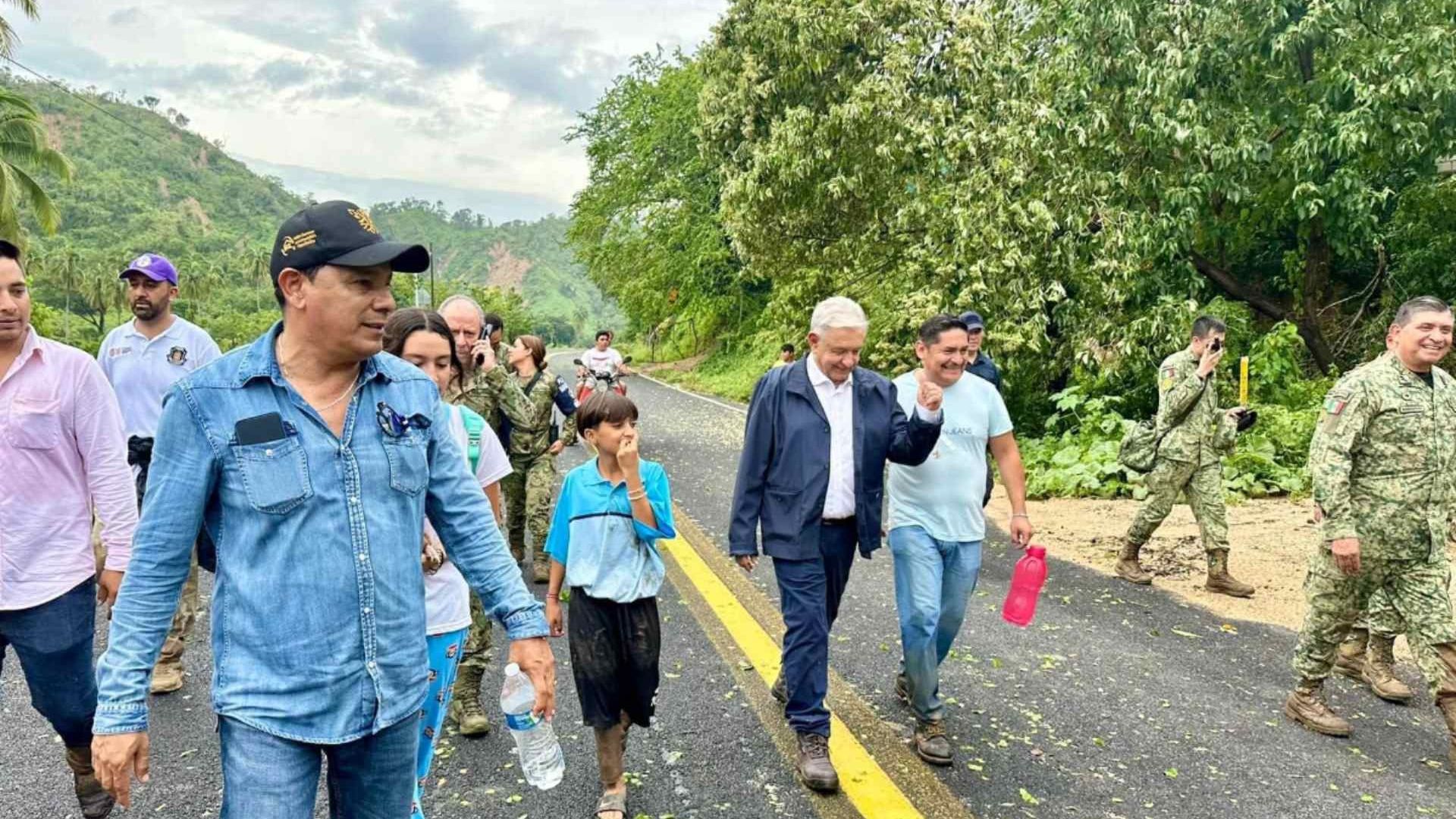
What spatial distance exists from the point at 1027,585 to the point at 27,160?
32586mm

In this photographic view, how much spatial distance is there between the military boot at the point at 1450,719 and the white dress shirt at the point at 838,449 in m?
2.77

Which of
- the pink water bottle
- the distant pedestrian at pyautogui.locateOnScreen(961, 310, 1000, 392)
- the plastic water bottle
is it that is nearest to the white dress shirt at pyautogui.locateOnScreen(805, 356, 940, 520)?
the pink water bottle

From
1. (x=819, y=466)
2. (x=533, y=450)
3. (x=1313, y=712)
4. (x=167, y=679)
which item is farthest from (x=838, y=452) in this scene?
(x=167, y=679)

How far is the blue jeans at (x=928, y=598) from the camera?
12.7 ft

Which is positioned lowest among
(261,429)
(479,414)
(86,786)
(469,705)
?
(86,786)

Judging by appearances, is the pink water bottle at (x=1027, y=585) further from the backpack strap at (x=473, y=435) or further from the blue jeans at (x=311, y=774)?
the blue jeans at (x=311, y=774)

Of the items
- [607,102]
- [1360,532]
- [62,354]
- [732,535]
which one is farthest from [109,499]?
[607,102]

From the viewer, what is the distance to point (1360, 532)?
4309 mm

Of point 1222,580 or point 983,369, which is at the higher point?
point 983,369

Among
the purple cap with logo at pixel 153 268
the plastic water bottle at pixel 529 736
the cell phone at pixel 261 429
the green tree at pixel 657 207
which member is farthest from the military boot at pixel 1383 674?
the green tree at pixel 657 207

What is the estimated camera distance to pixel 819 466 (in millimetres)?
3854

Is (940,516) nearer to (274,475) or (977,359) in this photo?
(274,475)

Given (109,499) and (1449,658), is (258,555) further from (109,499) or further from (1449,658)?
(1449,658)

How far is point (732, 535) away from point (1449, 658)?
328 cm
